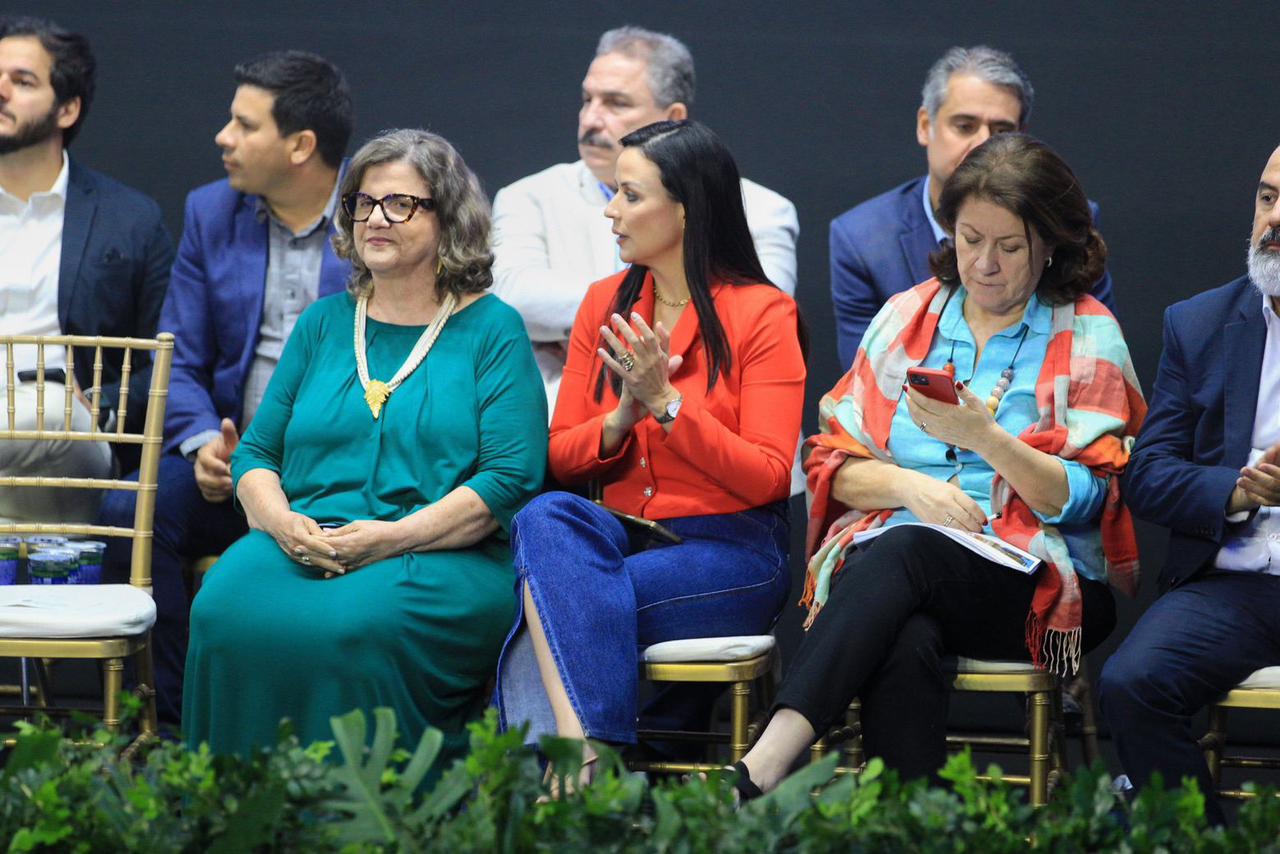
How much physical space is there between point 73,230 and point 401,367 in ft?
4.17

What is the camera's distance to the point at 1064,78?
167 inches

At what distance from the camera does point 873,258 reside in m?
3.82

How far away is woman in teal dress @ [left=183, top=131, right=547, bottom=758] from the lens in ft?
9.73

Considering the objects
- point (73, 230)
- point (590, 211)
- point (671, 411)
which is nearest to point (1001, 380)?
point (671, 411)

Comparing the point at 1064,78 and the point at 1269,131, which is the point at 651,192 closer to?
the point at 1064,78

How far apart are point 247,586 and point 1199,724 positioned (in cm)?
246

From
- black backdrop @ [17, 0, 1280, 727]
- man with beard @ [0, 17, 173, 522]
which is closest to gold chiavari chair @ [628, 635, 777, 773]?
black backdrop @ [17, 0, 1280, 727]

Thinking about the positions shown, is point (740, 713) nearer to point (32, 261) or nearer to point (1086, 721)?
point (1086, 721)

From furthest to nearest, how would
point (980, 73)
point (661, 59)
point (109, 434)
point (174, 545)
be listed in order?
point (661, 59) → point (980, 73) → point (174, 545) → point (109, 434)

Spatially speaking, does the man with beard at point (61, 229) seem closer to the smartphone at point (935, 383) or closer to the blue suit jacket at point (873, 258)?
the blue suit jacket at point (873, 258)

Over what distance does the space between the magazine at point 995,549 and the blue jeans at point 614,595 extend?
33 centimetres

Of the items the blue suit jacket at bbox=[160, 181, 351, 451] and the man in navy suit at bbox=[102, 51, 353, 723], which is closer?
the man in navy suit at bbox=[102, 51, 353, 723]

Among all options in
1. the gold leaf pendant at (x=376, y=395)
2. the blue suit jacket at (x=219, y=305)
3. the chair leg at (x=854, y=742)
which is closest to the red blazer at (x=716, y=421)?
the gold leaf pendant at (x=376, y=395)

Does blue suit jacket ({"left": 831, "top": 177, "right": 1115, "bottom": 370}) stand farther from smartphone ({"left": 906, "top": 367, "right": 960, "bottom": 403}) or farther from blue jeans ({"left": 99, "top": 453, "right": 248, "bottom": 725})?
blue jeans ({"left": 99, "top": 453, "right": 248, "bottom": 725})
